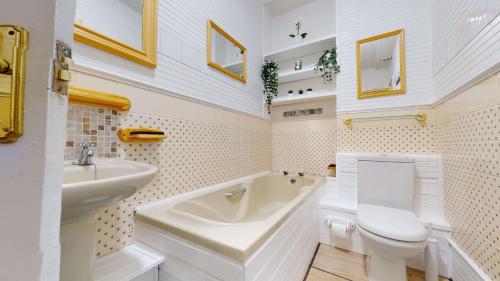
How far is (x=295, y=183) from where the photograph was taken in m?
2.30

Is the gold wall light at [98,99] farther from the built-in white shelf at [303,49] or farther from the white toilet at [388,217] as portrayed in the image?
the built-in white shelf at [303,49]

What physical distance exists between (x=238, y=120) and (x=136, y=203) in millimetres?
1280

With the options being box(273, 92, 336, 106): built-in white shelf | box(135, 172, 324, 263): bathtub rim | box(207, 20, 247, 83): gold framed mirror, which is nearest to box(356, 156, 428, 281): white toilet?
box(135, 172, 324, 263): bathtub rim

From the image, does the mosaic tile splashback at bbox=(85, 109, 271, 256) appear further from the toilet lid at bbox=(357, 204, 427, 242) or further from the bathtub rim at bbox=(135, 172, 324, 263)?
the toilet lid at bbox=(357, 204, 427, 242)

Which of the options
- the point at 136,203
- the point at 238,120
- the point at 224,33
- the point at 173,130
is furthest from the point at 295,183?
the point at 224,33

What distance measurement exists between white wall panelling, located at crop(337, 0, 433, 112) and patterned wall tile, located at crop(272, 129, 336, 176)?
20.7 inches

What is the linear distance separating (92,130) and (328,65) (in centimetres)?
225

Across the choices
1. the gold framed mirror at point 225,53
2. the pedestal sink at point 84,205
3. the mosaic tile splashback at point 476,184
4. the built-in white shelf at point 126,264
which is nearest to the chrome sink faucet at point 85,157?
the pedestal sink at point 84,205

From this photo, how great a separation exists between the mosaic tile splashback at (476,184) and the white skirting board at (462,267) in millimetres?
32

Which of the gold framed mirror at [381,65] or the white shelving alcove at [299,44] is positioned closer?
the gold framed mirror at [381,65]

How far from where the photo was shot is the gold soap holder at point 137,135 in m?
1.14

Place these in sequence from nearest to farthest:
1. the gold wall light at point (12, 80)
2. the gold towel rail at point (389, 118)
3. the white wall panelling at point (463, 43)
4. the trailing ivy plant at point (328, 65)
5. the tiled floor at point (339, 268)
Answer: the gold wall light at point (12, 80), the white wall panelling at point (463, 43), the tiled floor at point (339, 268), the gold towel rail at point (389, 118), the trailing ivy plant at point (328, 65)

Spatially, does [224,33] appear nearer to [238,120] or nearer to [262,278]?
[238,120]

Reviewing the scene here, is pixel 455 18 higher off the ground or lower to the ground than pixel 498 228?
higher
